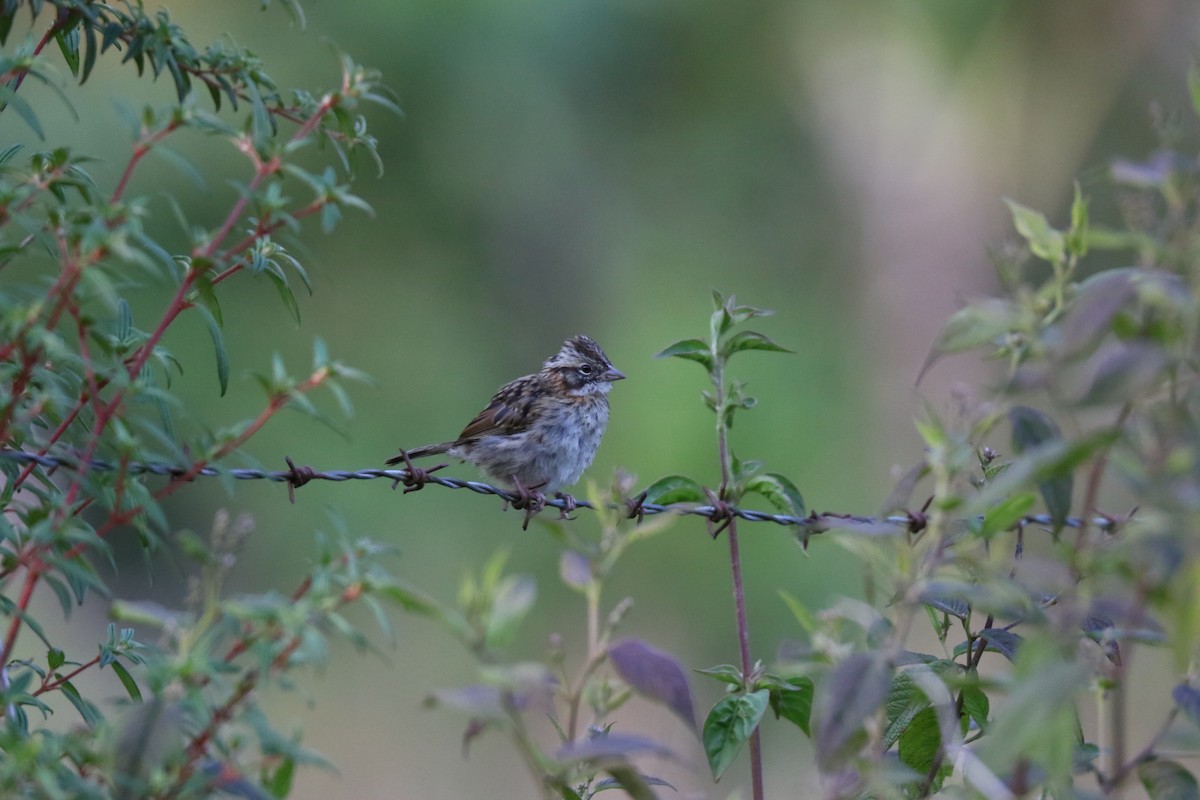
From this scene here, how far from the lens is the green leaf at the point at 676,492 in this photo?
2.71m

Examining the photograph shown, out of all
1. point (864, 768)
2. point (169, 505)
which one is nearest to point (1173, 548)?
point (864, 768)

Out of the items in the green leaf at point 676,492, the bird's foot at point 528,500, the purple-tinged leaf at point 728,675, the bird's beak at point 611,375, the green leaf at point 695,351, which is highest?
the bird's beak at point 611,375

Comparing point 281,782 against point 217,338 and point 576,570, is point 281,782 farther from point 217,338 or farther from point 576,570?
point 217,338

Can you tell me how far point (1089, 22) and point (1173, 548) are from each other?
13.9 meters

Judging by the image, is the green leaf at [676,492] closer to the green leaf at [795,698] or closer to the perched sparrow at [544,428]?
the green leaf at [795,698]

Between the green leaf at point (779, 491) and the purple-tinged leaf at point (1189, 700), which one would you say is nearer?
the purple-tinged leaf at point (1189, 700)

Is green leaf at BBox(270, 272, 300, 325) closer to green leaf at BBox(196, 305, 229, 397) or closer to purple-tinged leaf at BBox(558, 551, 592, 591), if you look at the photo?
green leaf at BBox(196, 305, 229, 397)

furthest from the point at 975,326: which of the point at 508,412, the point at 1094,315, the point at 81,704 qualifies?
the point at 508,412

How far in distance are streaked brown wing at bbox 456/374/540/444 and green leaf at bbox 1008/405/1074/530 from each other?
12.2 ft

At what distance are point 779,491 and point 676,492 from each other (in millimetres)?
230

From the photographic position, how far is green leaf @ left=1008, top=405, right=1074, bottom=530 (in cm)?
191

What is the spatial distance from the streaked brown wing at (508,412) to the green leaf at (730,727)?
3.35m

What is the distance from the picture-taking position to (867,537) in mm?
1938

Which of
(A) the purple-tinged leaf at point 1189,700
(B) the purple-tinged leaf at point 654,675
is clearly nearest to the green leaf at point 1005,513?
(A) the purple-tinged leaf at point 1189,700
